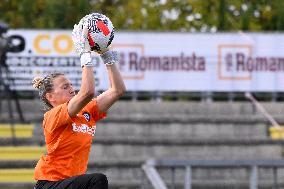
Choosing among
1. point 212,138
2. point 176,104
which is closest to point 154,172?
point 212,138

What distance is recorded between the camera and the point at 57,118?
6.62 metres

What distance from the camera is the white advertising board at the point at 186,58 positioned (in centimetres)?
1658

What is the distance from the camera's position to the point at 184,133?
51.6 ft

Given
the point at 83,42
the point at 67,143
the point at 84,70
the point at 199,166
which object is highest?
the point at 83,42

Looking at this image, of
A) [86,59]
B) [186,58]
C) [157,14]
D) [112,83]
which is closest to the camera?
[86,59]

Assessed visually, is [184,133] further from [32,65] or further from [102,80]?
[32,65]

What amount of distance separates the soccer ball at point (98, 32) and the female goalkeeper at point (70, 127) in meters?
0.09

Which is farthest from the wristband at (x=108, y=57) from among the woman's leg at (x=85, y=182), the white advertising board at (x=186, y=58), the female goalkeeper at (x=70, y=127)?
the white advertising board at (x=186, y=58)

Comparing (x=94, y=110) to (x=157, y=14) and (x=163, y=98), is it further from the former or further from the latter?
(x=157, y=14)

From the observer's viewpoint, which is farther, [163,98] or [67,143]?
[163,98]

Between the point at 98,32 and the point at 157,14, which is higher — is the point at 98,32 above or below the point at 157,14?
above

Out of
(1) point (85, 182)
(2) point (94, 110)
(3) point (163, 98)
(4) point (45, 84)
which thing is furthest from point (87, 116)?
(3) point (163, 98)

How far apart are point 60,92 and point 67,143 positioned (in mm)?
367

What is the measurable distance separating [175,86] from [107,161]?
3160 mm
